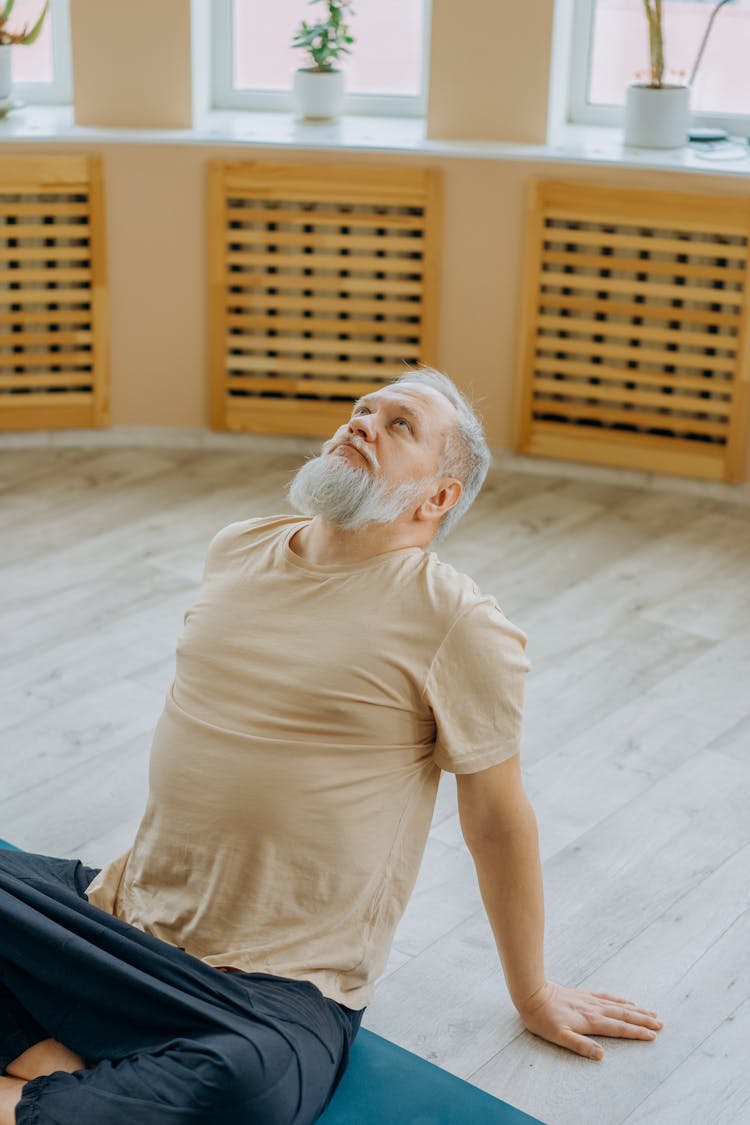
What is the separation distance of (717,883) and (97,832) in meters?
1.01

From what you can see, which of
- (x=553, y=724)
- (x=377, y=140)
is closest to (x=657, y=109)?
(x=377, y=140)

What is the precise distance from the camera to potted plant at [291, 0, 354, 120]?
13.5 feet

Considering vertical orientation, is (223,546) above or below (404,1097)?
above

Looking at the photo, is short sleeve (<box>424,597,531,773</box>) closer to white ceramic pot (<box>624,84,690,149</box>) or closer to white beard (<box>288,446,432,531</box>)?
white beard (<box>288,446,432,531</box>)

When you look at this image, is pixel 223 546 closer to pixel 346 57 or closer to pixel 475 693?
pixel 475 693

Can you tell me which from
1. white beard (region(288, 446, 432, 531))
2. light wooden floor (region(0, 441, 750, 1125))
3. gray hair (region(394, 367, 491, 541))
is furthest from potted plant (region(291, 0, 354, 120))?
white beard (region(288, 446, 432, 531))

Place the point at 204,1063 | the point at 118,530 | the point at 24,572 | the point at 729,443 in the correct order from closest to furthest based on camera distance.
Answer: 1. the point at 204,1063
2. the point at 24,572
3. the point at 118,530
4. the point at 729,443

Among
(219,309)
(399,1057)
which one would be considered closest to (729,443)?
(219,309)

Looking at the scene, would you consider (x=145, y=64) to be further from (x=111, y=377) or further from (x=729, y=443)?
(x=729, y=443)

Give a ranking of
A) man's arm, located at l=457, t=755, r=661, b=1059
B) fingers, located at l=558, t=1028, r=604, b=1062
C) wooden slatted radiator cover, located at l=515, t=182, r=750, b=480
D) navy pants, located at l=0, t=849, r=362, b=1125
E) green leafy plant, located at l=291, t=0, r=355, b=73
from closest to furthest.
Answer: navy pants, located at l=0, t=849, r=362, b=1125 < man's arm, located at l=457, t=755, r=661, b=1059 < fingers, located at l=558, t=1028, r=604, b=1062 < wooden slatted radiator cover, located at l=515, t=182, r=750, b=480 < green leafy plant, located at l=291, t=0, r=355, b=73

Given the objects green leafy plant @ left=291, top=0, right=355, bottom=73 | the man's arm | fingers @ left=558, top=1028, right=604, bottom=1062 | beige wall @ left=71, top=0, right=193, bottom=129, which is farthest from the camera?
green leafy plant @ left=291, top=0, right=355, bottom=73

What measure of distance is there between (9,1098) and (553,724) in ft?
4.90

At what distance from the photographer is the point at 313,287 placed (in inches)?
161

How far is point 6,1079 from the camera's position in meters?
1.67
